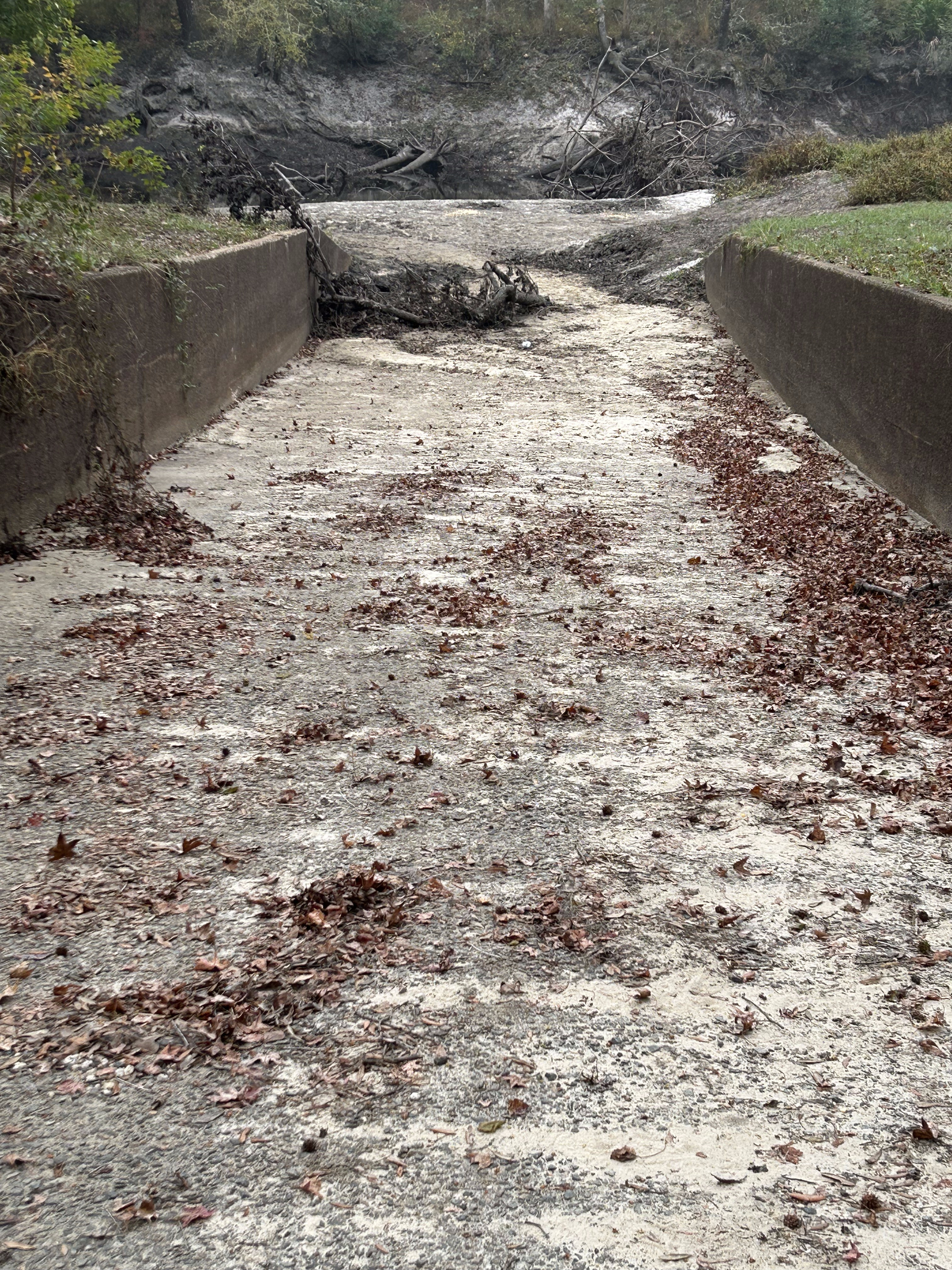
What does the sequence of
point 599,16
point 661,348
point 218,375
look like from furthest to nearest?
point 599,16
point 661,348
point 218,375

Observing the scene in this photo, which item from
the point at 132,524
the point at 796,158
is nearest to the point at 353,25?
the point at 796,158

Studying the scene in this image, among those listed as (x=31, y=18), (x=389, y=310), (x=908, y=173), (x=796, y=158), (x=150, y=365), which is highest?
(x=31, y=18)

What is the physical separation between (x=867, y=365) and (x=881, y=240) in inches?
123

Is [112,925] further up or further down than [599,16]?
further down

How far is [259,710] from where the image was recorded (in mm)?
5141

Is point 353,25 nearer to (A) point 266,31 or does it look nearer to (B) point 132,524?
(A) point 266,31

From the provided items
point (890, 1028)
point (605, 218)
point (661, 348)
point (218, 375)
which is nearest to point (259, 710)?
point (890, 1028)

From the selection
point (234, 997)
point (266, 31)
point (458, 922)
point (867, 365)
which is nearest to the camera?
point (234, 997)

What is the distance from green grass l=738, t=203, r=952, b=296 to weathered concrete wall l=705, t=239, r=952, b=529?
0.23m

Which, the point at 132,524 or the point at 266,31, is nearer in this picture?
the point at 132,524

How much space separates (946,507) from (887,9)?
129 feet

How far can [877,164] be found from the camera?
726 inches

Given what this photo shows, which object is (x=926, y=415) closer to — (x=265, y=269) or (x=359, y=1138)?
(x=359, y=1138)

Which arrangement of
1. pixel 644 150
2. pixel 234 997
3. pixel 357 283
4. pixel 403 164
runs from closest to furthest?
1. pixel 234 997
2. pixel 357 283
3. pixel 644 150
4. pixel 403 164
